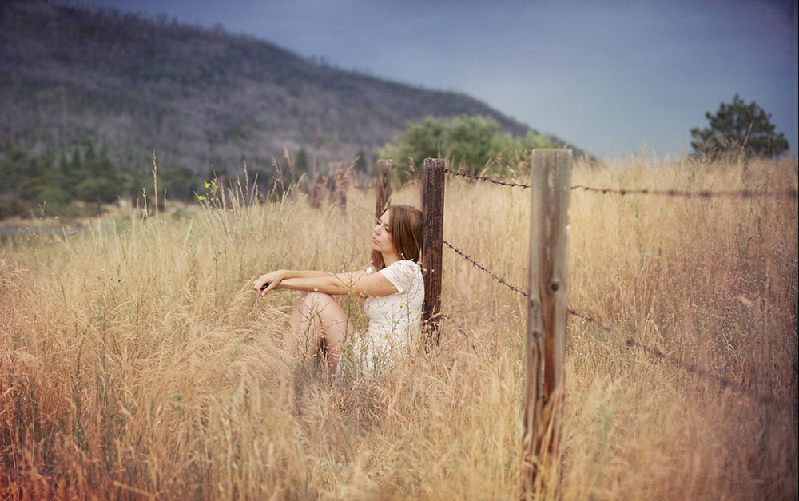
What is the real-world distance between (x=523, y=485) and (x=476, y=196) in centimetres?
615

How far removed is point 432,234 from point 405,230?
0.19 meters

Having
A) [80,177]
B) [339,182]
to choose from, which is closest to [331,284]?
[339,182]

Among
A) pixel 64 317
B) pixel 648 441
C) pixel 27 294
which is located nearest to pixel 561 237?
pixel 648 441

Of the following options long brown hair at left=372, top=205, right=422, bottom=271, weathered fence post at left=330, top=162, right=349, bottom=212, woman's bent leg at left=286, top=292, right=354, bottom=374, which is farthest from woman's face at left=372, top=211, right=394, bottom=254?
weathered fence post at left=330, top=162, right=349, bottom=212

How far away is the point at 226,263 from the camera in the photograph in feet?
12.9

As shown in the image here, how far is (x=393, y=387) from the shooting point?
2.55 m

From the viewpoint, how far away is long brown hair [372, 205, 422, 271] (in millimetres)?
3096

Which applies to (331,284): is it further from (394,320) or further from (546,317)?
(546,317)

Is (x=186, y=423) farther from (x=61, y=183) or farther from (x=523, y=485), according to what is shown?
(x=61, y=183)

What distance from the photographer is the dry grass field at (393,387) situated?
1.76m

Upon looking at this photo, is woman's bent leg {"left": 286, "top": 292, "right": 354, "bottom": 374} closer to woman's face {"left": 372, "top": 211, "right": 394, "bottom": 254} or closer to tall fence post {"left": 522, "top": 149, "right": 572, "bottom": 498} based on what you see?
woman's face {"left": 372, "top": 211, "right": 394, "bottom": 254}

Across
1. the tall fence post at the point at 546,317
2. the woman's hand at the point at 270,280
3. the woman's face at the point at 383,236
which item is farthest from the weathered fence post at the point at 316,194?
the tall fence post at the point at 546,317

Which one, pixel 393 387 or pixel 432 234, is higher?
pixel 432 234

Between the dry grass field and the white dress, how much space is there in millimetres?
137
